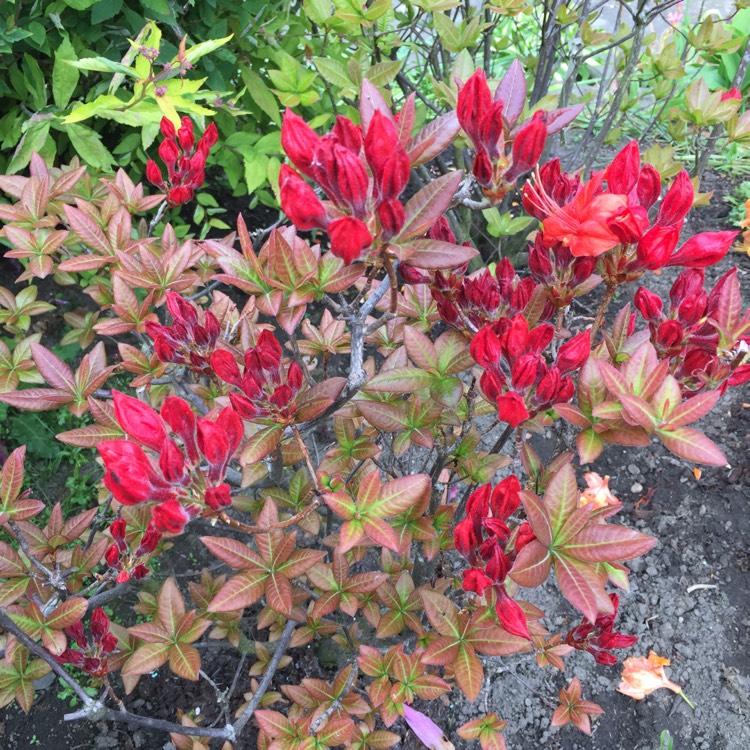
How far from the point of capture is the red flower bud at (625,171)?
1.01 metres

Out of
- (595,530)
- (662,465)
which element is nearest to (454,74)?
(595,530)


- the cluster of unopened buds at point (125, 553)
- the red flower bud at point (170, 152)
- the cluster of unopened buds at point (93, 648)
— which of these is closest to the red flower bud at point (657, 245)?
the cluster of unopened buds at point (125, 553)

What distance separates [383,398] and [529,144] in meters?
0.53

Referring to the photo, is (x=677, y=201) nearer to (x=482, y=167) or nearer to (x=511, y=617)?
(x=482, y=167)

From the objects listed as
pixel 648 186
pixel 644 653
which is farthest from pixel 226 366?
pixel 644 653

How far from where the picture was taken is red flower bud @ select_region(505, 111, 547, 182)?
91 cm

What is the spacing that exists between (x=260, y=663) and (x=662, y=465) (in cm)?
164

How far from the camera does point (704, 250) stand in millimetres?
971

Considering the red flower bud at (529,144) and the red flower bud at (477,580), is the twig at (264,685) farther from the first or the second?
the red flower bud at (529,144)

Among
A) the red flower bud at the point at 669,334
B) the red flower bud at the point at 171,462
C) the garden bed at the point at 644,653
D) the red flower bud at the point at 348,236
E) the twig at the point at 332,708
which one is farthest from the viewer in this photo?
the garden bed at the point at 644,653

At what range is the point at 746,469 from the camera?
2406 mm

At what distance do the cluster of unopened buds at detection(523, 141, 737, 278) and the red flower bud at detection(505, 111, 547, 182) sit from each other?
6cm

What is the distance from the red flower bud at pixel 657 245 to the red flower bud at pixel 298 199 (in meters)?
0.47

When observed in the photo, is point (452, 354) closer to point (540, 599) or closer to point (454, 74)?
point (454, 74)
